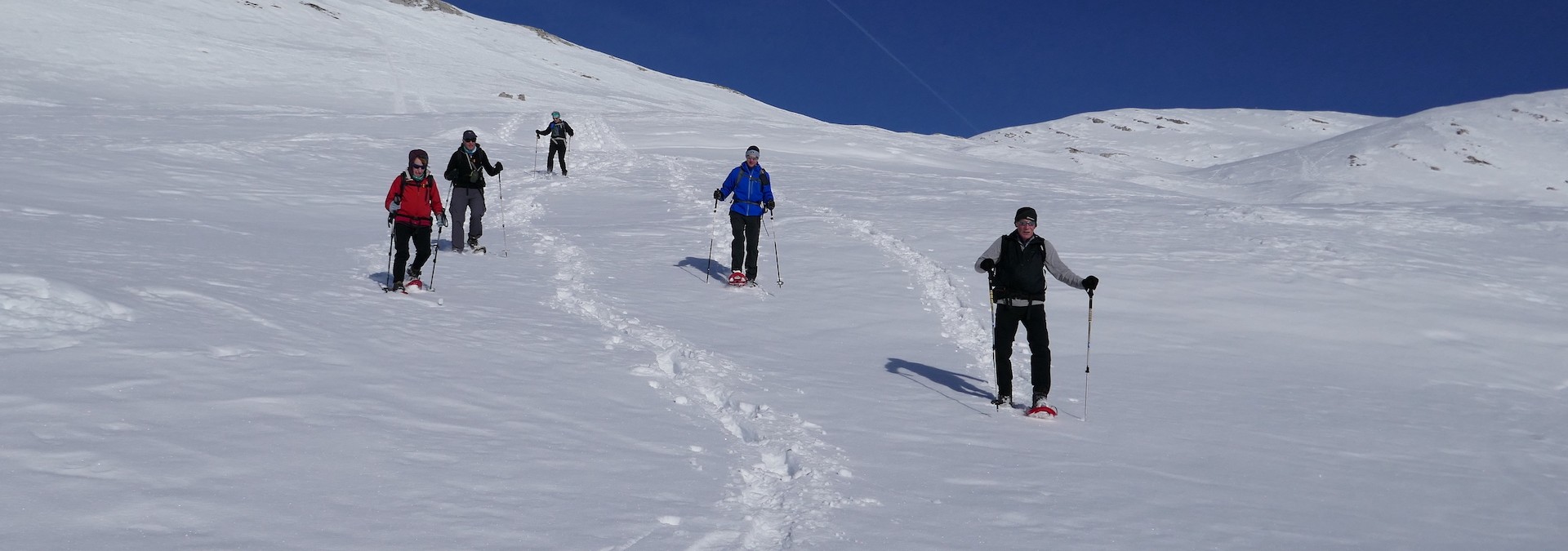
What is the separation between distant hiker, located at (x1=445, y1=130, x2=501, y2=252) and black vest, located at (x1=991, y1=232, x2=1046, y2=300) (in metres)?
7.29

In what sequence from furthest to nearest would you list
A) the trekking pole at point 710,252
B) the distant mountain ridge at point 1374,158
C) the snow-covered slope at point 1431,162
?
the snow-covered slope at point 1431,162 < the distant mountain ridge at point 1374,158 < the trekking pole at point 710,252

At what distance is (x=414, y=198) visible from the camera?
9.14 meters

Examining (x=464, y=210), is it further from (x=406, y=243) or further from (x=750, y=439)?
(x=750, y=439)

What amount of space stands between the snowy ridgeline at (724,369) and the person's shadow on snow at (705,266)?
0.31 feet

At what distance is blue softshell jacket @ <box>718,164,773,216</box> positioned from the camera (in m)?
11.2

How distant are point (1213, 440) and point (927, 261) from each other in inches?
276

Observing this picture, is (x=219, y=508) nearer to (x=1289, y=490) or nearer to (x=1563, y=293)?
(x=1289, y=490)

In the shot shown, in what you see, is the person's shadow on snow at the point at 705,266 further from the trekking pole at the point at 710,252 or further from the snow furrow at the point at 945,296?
the snow furrow at the point at 945,296

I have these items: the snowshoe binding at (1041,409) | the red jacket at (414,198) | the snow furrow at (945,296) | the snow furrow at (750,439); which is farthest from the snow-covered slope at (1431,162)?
the red jacket at (414,198)

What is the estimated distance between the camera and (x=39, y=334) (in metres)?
5.21

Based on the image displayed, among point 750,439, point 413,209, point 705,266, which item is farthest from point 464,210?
point 750,439

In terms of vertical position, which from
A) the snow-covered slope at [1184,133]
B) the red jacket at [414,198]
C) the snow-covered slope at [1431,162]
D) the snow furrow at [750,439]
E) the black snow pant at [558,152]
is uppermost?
the snow-covered slope at [1184,133]

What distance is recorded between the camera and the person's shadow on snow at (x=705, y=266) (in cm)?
1205

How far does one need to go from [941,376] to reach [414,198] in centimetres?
534
